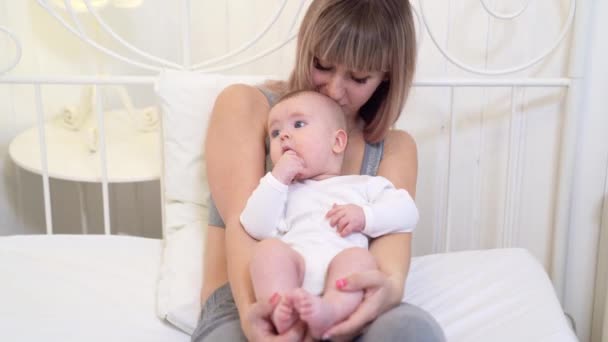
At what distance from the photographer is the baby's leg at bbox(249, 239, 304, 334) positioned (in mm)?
810

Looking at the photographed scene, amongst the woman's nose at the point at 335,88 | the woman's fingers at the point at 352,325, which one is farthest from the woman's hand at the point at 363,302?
the woman's nose at the point at 335,88

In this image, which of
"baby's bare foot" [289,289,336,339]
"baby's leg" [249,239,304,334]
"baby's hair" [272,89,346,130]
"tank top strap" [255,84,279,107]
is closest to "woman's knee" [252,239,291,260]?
"baby's leg" [249,239,304,334]

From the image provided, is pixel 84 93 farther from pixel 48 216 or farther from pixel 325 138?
pixel 325 138

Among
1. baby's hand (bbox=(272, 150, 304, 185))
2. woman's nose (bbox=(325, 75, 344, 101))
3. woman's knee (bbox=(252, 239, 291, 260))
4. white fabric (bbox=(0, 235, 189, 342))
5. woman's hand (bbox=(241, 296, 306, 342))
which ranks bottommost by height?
white fabric (bbox=(0, 235, 189, 342))

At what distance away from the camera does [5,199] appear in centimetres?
173

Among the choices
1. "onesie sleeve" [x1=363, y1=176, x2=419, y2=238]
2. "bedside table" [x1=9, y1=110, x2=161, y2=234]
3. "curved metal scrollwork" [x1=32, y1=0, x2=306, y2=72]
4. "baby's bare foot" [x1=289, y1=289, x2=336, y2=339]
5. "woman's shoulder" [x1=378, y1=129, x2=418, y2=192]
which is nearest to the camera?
"baby's bare foot" [x1=289, y1=289, x2=336, y2=339]

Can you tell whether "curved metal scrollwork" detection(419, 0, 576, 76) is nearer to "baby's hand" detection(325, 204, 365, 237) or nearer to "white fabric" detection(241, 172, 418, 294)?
"white fabric" detection(241, 172, 418, 294)

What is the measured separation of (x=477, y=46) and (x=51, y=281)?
3.28 ft

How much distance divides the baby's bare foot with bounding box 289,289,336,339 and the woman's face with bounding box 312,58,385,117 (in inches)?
15.5

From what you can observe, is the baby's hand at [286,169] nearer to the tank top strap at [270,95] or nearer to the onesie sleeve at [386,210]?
the onesie sleeve at [386,210]

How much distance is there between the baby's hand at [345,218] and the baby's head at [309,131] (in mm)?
90

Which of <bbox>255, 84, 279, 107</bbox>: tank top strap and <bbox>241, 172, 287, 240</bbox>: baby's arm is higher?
<bbox>255, 84, 279, 107</bbox>: tank top strap

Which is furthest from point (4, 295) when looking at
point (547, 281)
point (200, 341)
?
point (547, 281)

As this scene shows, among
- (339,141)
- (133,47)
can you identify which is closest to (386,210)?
(339,141)
